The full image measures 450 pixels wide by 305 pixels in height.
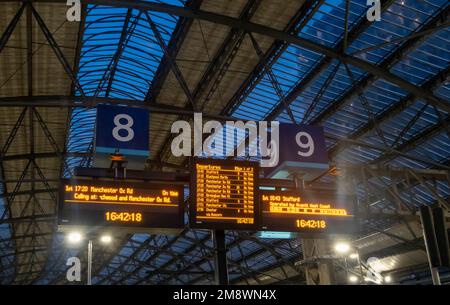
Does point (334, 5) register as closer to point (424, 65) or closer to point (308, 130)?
point (424, 65)

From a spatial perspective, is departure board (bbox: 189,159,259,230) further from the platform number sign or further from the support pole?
the support pole

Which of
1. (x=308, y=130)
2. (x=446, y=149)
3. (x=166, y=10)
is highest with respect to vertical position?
(x=166, y=10)

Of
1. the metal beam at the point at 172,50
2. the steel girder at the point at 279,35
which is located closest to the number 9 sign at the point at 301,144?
the steel girder at the point at 279,35

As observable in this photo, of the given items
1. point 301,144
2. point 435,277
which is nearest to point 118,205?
point 301,144

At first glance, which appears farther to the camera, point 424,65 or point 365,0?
point 424,65

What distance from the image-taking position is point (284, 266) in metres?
41.7

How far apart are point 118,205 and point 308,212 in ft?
13.7

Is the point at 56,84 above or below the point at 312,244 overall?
above

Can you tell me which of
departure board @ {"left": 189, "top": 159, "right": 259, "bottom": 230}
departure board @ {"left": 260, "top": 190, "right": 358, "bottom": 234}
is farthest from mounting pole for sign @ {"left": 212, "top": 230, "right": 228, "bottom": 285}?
departure board @ {"left": 260, "top": 190, "right": 358, "bottom": 234}

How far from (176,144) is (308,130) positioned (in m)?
15.3

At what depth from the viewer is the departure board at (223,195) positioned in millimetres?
11484
